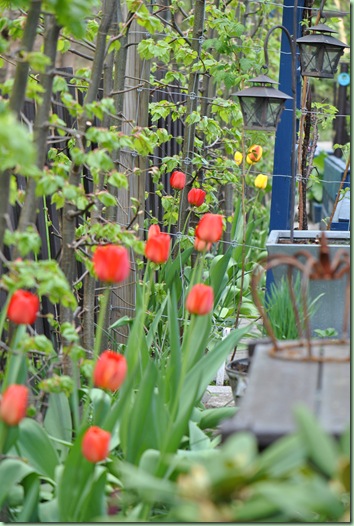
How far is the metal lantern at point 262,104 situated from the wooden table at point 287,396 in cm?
232

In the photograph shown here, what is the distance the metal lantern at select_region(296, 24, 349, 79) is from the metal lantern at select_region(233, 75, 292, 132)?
747mm

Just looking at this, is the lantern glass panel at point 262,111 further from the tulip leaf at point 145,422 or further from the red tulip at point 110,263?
the red tulip at point 110,263

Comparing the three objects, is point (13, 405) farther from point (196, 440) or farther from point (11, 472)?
point (196, 440)

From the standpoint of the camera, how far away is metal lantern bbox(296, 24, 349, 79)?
505cm

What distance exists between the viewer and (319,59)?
5.11 meters

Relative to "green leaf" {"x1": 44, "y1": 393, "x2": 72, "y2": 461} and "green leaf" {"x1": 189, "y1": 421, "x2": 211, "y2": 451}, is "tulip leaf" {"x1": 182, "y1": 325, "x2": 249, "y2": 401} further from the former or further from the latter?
"green leaf" {"x1": 44, "y1": 393, "x2": 72, "y2": 461}

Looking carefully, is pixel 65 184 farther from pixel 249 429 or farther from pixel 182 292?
pixel 182 292

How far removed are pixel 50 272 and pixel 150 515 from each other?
80cm

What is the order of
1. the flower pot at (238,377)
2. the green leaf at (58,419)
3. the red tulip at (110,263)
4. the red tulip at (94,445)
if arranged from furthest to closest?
1. the flower pot at (238,377)
2. the green leaf at (58,419)
3. the red tulip at (110,263)
4. the red tulip at (94,445)

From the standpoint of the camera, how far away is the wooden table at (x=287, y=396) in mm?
1712

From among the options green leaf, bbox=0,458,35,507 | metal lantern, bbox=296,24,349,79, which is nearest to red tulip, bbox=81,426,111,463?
Answer: green leaf, bbox=0,458,35,507

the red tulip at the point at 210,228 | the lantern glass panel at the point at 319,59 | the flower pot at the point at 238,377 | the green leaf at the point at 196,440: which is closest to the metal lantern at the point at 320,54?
the lantern glass panel at the point at 319,59

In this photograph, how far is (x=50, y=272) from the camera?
2.50 m

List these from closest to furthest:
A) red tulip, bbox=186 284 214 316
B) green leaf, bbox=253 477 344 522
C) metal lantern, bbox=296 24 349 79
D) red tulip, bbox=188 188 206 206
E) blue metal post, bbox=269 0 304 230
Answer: green leaf, bbox=253 477 344 522, red tulip, bbox=186 284 214 316, red tulip, bbox=188 188 206 206, metal lantern, bbox=296 24 349 79, blue metal post, bbox=269 0 304 230
